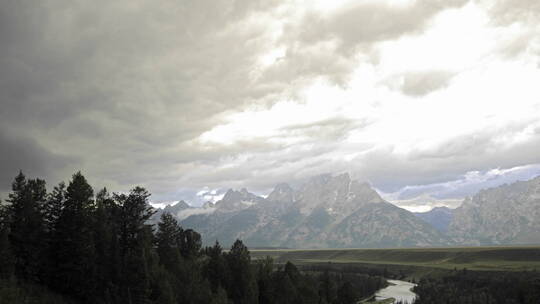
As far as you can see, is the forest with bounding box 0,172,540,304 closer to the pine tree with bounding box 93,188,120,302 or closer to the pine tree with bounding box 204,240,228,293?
the pine tree with bounding box 93,188,120,302

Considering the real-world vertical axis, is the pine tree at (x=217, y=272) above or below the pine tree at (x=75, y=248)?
below

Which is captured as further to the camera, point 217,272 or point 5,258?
point 217,272

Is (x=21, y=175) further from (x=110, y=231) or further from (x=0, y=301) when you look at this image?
(x=0, y=301)

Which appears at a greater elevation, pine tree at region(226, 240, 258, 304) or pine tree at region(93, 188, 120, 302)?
pine tree at region(93, 188, 120, 302)

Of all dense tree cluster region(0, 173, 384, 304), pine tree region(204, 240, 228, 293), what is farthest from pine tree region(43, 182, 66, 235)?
pine tree region(204, 240, 228, 293)

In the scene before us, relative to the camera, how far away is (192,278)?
9894 cm

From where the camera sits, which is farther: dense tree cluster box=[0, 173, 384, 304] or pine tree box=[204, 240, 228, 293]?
pine tree box=[204, 240, 228, 293]

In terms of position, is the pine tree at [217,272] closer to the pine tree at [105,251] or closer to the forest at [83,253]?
the forest at [83,253]

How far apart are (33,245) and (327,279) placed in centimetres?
11362

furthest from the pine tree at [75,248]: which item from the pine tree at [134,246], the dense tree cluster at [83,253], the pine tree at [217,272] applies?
the pine tree at [217,272]

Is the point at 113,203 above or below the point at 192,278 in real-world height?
above

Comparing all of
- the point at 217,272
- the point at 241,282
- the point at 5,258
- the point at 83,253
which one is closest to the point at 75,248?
the point at 83,253

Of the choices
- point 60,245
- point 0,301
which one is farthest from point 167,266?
point 0,301

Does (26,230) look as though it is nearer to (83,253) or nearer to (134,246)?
(83,253)
